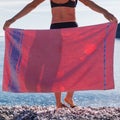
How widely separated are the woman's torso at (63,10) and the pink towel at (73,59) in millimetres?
175

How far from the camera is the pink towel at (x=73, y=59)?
27.2 ft

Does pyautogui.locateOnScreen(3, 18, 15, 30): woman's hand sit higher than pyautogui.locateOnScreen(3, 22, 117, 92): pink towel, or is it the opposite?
pyautogui.locateOnScreen(3, 18, 15, 30): woman's hand

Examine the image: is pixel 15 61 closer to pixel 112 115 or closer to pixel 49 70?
pixel 49 70

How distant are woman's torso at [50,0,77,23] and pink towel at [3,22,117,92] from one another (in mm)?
175

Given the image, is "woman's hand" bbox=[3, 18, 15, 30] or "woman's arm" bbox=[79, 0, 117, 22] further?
"woman's hand" bbox=[3, 18, 15, 30]

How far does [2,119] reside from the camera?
27.1ft

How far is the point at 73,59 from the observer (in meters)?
8.36

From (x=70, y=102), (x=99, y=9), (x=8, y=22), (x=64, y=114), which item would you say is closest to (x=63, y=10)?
(x=99, y=9)

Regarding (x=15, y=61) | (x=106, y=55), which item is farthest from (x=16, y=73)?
(x=106, y=55)

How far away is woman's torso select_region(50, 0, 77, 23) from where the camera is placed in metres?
8.33

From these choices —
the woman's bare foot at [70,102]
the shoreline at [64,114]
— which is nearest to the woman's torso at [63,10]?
the woman's bare foot at [70,102]

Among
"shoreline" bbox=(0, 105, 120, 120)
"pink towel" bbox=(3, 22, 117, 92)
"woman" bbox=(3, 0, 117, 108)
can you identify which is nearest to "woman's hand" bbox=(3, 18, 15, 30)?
"woman" bbox=(3, 0, 117, 108)

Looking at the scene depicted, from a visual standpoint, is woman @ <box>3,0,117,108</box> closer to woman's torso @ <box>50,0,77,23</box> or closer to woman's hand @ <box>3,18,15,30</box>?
woman's torso @ <box>50,0,77,23</box>

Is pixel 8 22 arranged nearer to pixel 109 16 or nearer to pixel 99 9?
pixel 99 9
